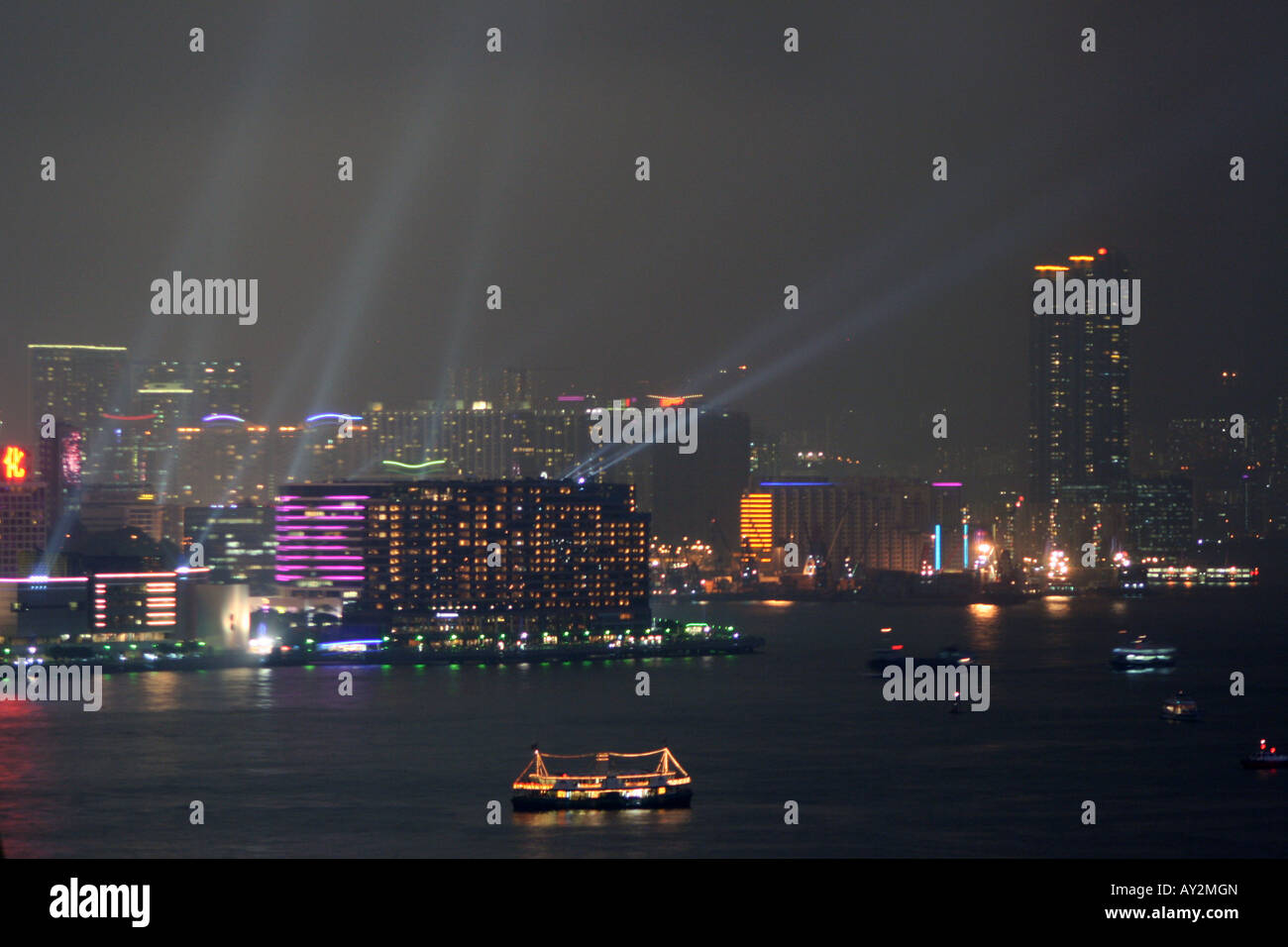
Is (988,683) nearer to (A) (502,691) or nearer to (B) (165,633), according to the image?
(A) (502,691)

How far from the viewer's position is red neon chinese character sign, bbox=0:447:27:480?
45.7 metres

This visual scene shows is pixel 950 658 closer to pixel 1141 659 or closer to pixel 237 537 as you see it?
pixel 1141 659

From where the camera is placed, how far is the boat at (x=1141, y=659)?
39.6 meters

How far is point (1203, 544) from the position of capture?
96.9 metres

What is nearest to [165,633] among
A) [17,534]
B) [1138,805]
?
[17,534]

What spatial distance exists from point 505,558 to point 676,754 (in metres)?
22.7

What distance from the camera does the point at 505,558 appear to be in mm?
45750

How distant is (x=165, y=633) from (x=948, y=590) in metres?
44.4

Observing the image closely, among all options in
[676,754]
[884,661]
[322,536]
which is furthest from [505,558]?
[676,754]

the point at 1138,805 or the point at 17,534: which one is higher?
the point at 17,534

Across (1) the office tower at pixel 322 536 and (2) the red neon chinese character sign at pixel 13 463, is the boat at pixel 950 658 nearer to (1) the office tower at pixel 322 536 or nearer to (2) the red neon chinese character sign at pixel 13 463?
(1) the office tower at pixel 322 536

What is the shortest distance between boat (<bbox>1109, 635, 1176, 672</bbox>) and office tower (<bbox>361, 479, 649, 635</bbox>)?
13078 mm

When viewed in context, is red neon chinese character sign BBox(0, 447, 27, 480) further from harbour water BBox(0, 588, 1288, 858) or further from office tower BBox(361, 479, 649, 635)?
harbour water BBox(0, 588, 1288, 858)

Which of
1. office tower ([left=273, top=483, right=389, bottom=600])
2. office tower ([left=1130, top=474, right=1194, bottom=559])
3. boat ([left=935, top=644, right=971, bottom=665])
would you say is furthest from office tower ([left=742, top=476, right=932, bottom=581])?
boat ([left=935, top=644, right=971, bottom=665])
